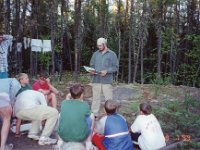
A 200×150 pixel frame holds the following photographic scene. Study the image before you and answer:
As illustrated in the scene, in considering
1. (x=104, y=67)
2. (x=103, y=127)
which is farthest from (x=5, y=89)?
(x=104, y=67)

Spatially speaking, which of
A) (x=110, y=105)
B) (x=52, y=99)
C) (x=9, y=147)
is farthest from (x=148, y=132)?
(x=52, y=99)

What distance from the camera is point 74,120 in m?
5.52

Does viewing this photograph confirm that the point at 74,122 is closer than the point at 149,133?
Yes

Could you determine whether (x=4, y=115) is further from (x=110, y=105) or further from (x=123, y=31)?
(x=123, y=31)

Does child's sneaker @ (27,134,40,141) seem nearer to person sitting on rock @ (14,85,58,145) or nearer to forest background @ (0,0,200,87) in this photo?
person sitting on rock @ (14,85,58,145)

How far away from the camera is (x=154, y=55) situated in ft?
88.7

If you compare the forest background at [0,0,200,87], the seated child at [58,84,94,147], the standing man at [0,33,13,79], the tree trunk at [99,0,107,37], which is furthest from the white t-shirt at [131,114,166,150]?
the tree trunk at [99,0,107,37]

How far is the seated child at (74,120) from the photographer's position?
5.47 m

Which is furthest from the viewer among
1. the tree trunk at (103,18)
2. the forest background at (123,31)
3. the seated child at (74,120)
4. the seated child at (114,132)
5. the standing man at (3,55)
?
the tree trunk at (103,18)

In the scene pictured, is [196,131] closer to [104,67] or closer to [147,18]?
[104,67]

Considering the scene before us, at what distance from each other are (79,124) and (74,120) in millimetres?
88

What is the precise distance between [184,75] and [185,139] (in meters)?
18.8

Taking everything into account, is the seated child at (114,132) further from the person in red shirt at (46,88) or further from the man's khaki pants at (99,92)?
the man's khaki pants at (99,92)

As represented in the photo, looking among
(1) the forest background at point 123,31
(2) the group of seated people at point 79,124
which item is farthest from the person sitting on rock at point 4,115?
(1) the forest background at point 123,31
